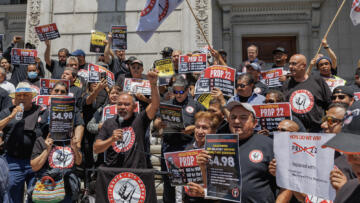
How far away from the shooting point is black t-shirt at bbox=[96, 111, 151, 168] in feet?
17.0

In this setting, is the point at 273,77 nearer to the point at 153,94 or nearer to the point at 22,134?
the point at 153,94

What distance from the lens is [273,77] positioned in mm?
7395

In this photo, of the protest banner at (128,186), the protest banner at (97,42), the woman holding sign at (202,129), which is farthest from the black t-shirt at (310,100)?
the protest banner at (97,42)

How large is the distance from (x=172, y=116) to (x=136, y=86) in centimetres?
210

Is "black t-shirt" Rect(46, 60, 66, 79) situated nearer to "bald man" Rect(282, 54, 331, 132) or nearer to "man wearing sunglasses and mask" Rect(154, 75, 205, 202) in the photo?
"man wearing sunglasses and mask" Rect(154, 75, 205, 202)

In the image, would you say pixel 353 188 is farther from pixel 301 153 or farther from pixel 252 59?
pixel 252 59

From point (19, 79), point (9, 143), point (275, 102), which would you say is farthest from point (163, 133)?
point (19, 79)

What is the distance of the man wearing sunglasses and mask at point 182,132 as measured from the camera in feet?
18.4

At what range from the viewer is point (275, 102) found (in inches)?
215

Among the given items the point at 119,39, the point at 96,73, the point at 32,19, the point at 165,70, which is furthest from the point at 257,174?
the point at 32,19

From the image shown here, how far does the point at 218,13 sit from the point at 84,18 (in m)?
4.22

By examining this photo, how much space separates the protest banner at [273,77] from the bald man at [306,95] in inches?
33.4

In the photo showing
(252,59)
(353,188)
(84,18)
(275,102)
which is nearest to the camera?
(353,188)

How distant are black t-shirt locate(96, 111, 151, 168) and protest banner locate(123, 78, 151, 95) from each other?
6.68 feet
